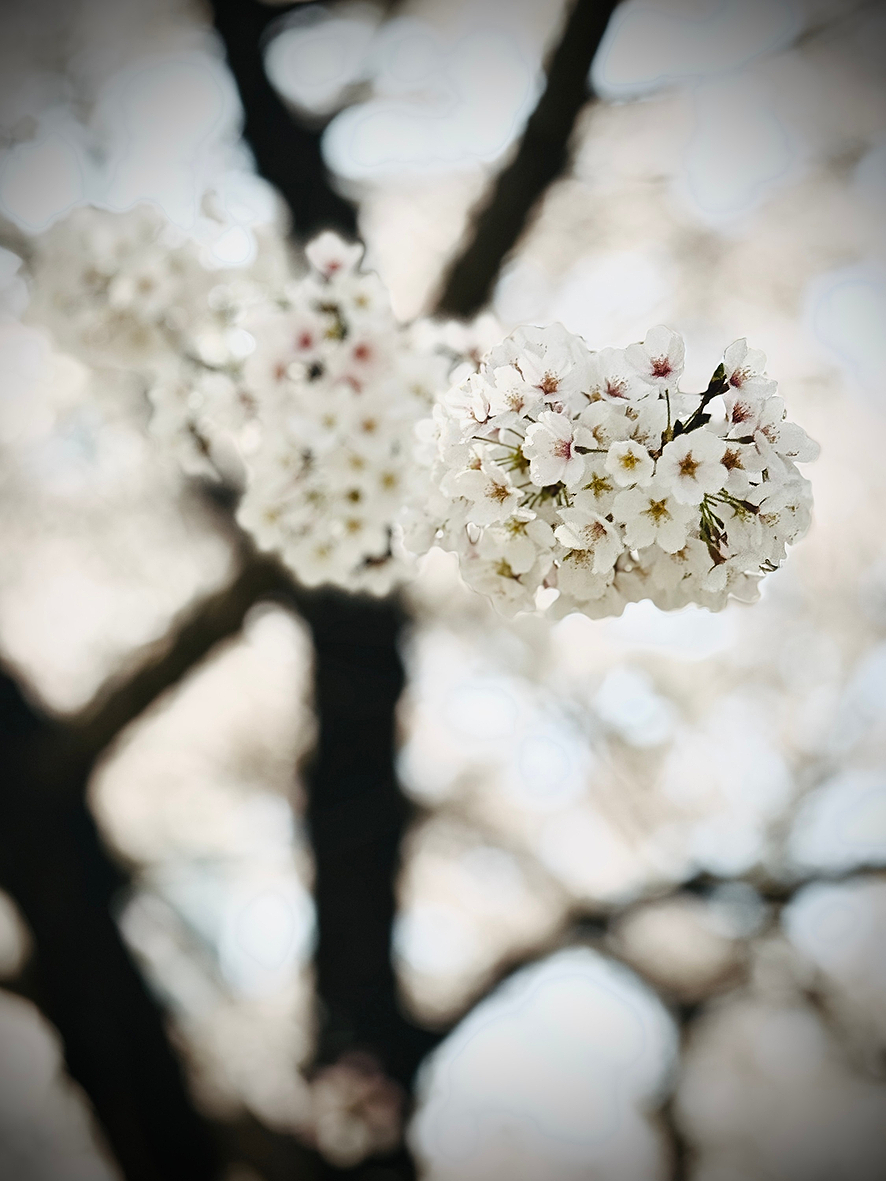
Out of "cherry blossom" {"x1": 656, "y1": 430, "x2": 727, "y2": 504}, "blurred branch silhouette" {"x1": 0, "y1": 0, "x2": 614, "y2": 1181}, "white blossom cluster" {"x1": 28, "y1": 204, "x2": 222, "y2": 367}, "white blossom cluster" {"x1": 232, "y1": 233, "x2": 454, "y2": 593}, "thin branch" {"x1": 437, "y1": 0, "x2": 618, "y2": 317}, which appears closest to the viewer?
"cherry blossom" {"x1": 656, "y1": 430, "x2": 727, "y2": 504}

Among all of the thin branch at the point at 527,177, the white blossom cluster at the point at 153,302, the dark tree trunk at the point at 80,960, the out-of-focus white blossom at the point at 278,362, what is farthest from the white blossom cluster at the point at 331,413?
the dark tree trunk at the point at 80,960

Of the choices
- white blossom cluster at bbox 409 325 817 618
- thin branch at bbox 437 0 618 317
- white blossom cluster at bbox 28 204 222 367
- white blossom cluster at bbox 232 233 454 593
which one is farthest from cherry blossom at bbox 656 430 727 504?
thin branch at bbox 437 0 618 317

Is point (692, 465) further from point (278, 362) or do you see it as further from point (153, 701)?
point (153, 701)

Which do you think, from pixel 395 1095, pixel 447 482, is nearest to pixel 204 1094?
pixel 395 1095

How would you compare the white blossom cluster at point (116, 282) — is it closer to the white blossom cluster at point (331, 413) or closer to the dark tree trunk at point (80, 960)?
the white blossom cluster at point (331, 413)

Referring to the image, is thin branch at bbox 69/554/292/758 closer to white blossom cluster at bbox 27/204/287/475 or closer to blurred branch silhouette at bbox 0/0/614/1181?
blurred branch silhouette at bbox 0/0/614/1181

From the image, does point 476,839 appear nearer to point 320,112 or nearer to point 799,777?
point 799,777
